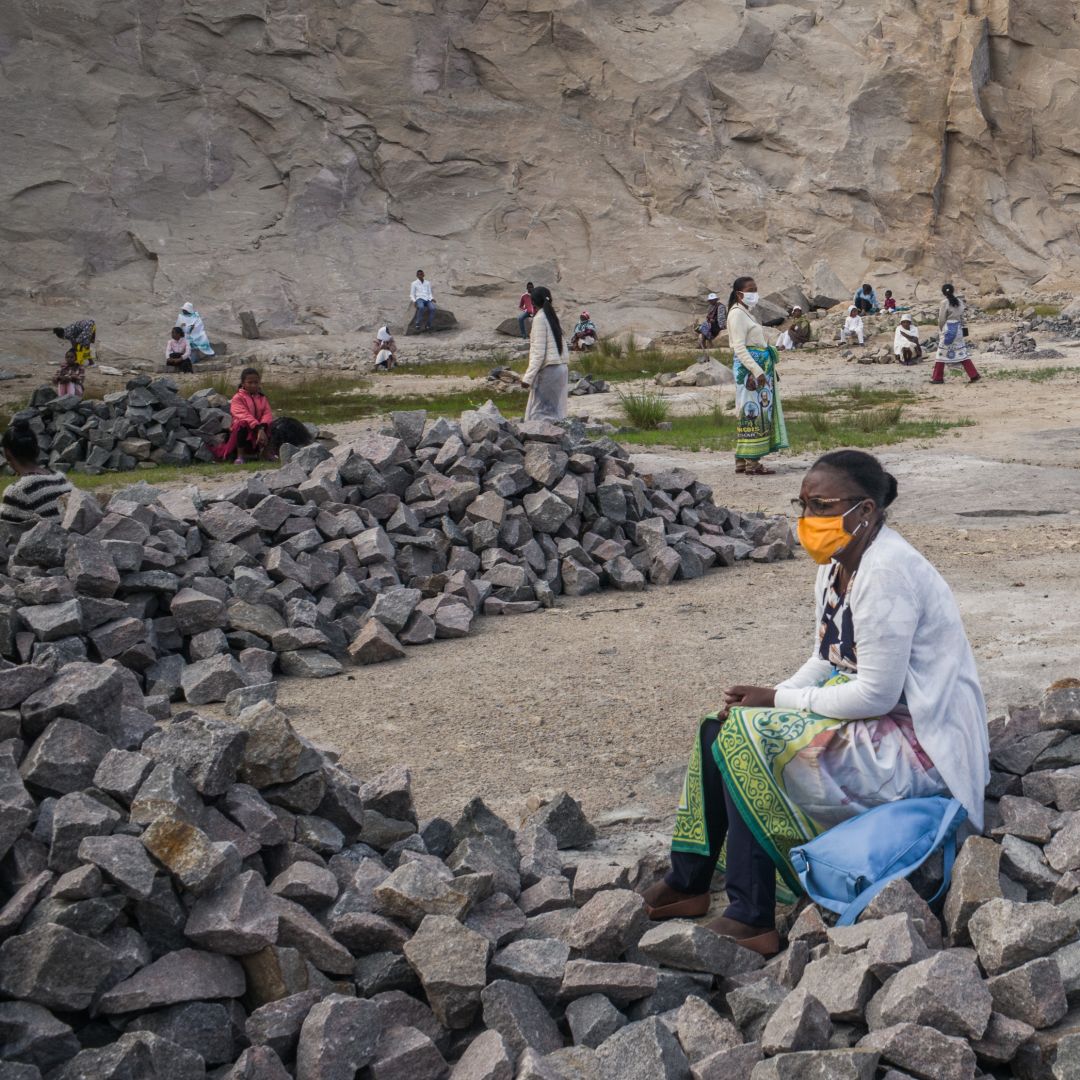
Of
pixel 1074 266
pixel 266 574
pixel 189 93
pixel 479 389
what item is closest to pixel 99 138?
pixel 189 93

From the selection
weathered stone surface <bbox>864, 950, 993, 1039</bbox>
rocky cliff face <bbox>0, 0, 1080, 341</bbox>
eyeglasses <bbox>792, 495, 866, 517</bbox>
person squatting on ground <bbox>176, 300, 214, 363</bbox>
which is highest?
rocky cliff face <bbox>0, 0, 1080, 341</bbox>

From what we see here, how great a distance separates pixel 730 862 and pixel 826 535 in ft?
2.87

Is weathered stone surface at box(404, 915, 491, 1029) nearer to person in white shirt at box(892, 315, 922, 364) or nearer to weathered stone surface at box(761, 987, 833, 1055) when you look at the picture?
weathered stone surface at box(761, 987, 833, 1055)

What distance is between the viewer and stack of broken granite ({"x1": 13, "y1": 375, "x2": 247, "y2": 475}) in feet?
42.0

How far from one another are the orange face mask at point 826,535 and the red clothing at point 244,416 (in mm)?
9836

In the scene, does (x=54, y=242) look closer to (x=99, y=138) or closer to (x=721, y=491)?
(x=99, y=138)

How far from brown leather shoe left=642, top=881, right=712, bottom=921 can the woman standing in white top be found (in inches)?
297

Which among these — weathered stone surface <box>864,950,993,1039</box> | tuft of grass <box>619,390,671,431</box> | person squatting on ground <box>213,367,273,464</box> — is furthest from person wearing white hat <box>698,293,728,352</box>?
weathered stone surface <box>864,950,993,1039</box>

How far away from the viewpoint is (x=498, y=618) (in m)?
6.96

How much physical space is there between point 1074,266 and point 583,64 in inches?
515

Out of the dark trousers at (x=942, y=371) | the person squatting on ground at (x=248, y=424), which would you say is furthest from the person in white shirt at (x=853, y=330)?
the person squatting on ground at (x=248, y=424)

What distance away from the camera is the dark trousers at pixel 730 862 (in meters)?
3.18

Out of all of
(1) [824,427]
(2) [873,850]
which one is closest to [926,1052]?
(2) [873,850]

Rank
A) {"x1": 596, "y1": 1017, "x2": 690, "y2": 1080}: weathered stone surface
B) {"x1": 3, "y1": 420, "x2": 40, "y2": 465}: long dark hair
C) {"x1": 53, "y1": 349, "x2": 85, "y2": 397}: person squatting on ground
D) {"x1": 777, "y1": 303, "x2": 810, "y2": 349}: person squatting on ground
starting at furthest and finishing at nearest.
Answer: {"x1": 777, "y1": 303, "x2": 810, "y2": 349}: person squatting on ground → {"x1": 53, "y1": 349, "x2": 85, "y2": 397}: person squatting on ground → {"x1": 3, "y1": 420, "x2": 40, "y2": 465}: long dark hair → {"x1": 596, "y1": 1017, "x2": 690, "y2": 1080}: weathered stone surface
